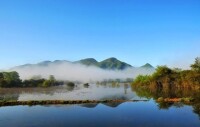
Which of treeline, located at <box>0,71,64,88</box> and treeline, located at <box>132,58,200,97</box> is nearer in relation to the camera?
treeline, located at <box>132,58,200,97</box>

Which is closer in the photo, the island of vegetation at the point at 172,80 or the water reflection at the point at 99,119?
the water reflection at the point at 99,119

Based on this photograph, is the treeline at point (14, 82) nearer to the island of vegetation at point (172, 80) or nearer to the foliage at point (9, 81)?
the foliage at point (9, 81)

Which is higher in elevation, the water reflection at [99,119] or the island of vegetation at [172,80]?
the island of vegetation at [172,80]

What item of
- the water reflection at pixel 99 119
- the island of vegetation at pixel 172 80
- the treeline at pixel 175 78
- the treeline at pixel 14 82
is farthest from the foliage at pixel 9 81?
the water reflection at pixel 99 119

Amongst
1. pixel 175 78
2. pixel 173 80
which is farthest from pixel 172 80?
pixel 175 78

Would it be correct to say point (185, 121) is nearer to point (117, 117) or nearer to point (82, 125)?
point (117, 117)

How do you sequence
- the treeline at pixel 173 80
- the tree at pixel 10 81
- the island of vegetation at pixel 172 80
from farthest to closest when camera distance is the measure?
the tree at pixel 10 81 < the treeline at pixel 173 80 < the island of vegetation at pixel 172 80

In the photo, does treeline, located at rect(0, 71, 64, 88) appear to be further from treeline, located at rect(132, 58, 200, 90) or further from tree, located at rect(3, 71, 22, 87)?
treeline, located at rect(132, 58, 200, 90)

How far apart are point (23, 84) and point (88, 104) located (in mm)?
Result: 109848

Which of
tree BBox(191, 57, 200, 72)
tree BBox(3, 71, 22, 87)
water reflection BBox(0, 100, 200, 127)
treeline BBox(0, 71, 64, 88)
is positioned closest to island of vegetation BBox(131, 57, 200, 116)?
tree BBox(191, 57, 200, 72)

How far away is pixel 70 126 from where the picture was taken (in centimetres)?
3819

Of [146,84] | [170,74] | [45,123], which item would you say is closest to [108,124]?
[45,123]

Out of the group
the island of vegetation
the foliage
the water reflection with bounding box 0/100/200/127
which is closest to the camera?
the water reflection with bounding box 0/100/200/127

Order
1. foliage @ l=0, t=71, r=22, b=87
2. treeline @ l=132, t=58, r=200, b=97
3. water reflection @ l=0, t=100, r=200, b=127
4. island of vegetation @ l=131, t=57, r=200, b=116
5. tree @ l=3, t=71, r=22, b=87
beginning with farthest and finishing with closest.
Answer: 1. tree @ l=3, t=71, r=22, b=87
2. foliage @ l=0, t=71, r=22, b=87
3. treeline @ l=132, t=58, r=200, b=97
4. island of vegetation @ l=131, t=57, r=200, b=116
5. water reflection @ l=0, t=100, r=200, b=127
